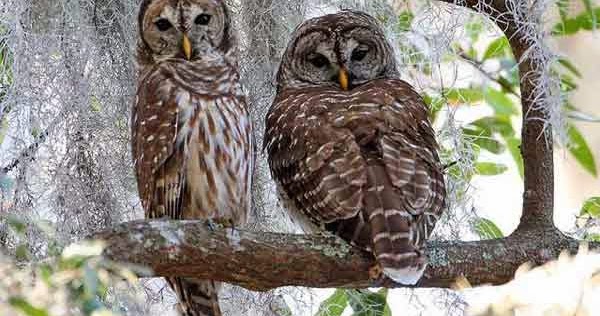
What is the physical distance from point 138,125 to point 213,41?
33 cm

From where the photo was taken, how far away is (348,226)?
2361 millimetres

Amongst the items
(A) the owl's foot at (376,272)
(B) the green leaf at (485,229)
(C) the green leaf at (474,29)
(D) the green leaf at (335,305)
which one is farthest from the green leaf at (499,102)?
(A) the owl's foot at (376,272)

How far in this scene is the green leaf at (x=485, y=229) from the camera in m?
3.11

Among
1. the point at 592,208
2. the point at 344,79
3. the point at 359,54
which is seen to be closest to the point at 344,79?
the point at 344,79

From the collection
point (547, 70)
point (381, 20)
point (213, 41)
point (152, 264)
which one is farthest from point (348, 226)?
point (381, 20)

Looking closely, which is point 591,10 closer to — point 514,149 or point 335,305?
point 514,149

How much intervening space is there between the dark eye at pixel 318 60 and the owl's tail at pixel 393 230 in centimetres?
76

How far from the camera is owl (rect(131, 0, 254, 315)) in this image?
2.88m

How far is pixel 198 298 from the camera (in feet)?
9.64

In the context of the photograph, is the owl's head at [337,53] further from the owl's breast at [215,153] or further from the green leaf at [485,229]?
the green leaf at [485,229]

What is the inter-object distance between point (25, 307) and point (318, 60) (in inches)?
83.1

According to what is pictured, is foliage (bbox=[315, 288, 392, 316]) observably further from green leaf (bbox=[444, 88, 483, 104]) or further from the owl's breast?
green leaf (bbox=[444, 88, 483, 104])

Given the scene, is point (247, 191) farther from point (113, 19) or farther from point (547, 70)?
point (547, 70)

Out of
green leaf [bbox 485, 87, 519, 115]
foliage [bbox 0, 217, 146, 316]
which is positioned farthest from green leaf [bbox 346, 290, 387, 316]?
foliage [bbox 0, 217, 146, 316]
